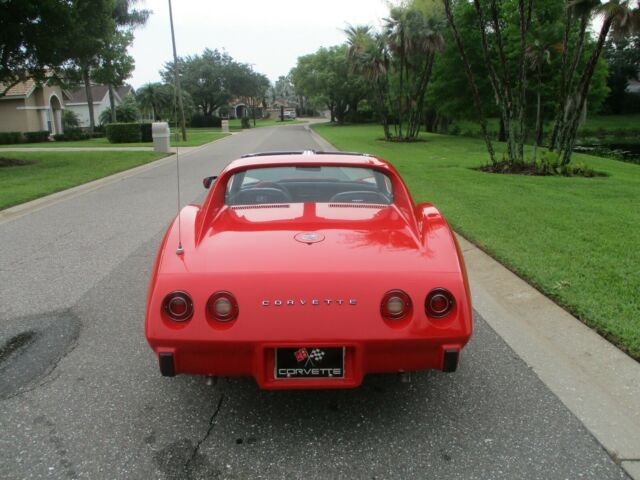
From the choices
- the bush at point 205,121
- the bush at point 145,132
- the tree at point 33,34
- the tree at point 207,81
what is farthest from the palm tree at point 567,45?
the tree at point 207,81

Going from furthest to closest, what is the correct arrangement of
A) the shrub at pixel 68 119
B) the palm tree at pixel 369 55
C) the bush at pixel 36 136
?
1. the shrub at pixel 68 119
2. the bush at pixel 36 136
3. the palm tree at pixel 369 55

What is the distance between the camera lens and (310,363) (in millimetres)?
2629

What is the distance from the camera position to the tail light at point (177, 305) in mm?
2660

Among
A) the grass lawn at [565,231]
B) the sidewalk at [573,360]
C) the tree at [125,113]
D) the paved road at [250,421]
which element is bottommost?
the paved road at [250,421]

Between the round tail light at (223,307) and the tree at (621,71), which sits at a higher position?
the tree at (621,71)

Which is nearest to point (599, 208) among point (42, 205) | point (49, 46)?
point (42, 205)

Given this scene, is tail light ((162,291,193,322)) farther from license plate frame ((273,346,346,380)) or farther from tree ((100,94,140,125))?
tree ((100,94,140,125))

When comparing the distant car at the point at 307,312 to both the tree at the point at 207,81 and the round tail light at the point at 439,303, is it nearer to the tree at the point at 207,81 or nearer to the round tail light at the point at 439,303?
the round tail light at the point at 439,303

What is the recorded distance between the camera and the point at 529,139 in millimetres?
37750

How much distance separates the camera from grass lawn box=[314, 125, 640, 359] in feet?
14.4

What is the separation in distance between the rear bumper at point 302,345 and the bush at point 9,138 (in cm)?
3928

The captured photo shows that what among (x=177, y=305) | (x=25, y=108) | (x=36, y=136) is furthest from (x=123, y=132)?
(x=177, y=305)

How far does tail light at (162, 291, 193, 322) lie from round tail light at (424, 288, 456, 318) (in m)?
1.16

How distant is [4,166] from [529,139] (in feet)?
106
